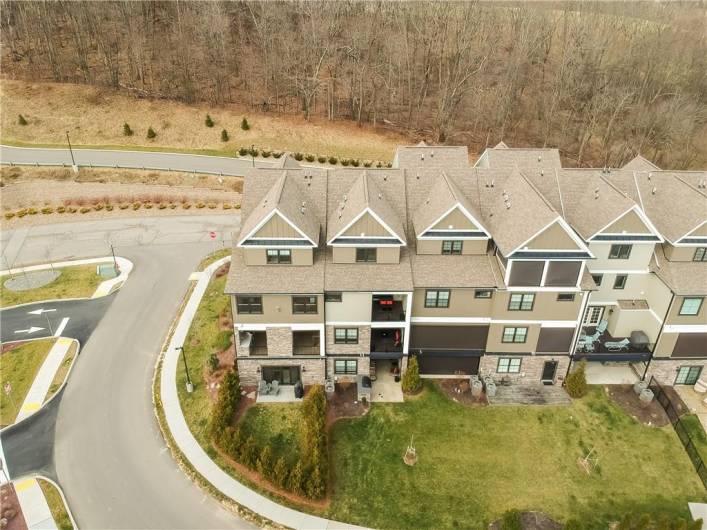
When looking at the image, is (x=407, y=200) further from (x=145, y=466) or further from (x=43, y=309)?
(x=43, y=309)

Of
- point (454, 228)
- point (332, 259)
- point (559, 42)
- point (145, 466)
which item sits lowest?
point (145, 466)

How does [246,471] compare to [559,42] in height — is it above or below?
below

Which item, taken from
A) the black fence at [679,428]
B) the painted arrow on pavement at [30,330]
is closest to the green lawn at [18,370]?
the painted arrow on pavement at [30,330]

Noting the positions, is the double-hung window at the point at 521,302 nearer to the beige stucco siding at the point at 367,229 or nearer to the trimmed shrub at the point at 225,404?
the beige stucco siding at the point at 367,229

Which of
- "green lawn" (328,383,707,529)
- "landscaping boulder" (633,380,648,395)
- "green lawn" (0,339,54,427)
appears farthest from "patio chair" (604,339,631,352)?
"green lawn" (0,339,54,427)

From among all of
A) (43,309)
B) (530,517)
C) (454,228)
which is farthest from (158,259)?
(530,517)

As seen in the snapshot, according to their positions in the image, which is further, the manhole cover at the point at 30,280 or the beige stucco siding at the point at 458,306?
the manhole cover at the point at 30,280

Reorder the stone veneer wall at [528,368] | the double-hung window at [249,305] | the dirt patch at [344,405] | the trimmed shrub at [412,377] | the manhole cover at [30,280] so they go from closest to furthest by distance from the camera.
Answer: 1. the double-hung window at [249,305]
2. the dirt patch at [344,405]
3. the trimmed shrub at [412,377]
4. the stone veneer wall at [528,368]
5. the manhole cover at [30,280]
